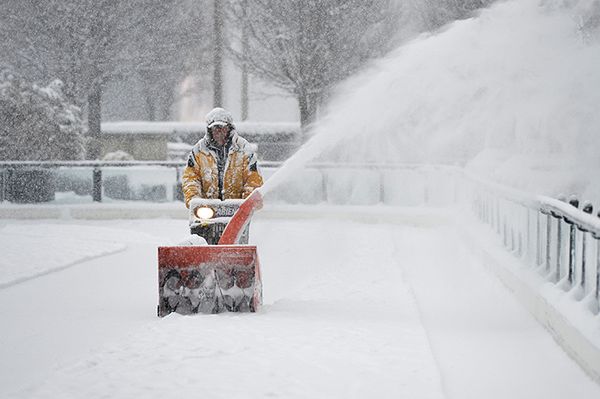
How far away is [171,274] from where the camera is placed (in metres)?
8.45

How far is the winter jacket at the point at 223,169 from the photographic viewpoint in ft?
31.1

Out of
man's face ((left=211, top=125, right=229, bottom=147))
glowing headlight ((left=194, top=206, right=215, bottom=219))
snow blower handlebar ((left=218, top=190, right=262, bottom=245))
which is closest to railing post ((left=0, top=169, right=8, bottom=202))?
man's face ((left=211, top=125, right=229, bottom=147))

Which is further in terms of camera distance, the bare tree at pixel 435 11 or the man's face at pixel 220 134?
the bare tree at pixel 435 11

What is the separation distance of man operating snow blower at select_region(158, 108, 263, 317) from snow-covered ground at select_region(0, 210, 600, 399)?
0.23m

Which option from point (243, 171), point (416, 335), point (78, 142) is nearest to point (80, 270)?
point (243, 171)

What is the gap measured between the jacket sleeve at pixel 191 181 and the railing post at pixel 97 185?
49.4ft

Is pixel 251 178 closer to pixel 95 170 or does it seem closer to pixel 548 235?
pixel 548 235

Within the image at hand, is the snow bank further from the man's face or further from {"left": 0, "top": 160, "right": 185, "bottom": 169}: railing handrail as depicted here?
{"left": 0, "top": 160, "right": 185, "bottom": 169}: railing handrail

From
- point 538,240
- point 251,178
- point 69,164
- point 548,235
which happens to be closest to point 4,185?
point 69,164

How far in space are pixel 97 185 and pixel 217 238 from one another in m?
15.3

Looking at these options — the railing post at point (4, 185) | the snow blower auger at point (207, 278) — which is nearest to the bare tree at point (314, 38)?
the railing post at point (4, 185)

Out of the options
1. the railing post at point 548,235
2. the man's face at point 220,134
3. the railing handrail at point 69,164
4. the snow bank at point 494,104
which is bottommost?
the railing post at point 548,235

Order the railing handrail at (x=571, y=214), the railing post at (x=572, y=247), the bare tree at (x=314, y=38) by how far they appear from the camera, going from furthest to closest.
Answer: the bare tree at (x=314, y=38), the railing post at (x=572, y=247), the railing handrail at (x=571, y=214)

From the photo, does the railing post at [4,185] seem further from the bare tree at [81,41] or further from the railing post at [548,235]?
the railing post at [548,235]
